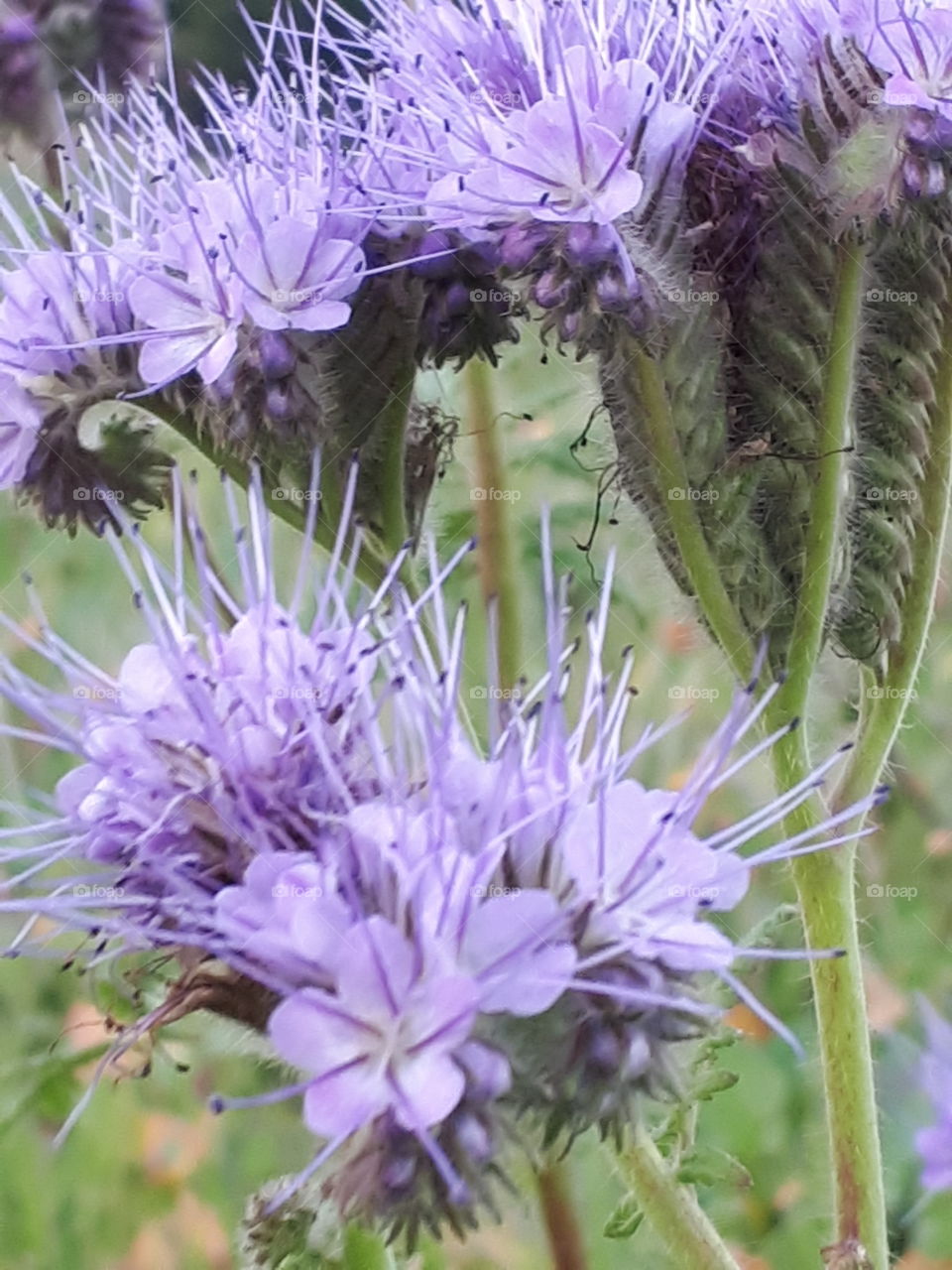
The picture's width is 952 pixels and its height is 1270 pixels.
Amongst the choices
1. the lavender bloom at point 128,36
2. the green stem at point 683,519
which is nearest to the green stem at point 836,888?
the green stem at point 683,519

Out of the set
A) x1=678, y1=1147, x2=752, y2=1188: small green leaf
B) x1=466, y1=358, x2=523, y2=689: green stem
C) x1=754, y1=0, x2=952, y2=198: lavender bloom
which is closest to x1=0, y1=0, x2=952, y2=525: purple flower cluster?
x1=754, y1=0, x2=952, y2=198: lavender bloom

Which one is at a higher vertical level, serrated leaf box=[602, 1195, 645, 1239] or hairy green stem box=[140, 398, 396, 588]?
hairy green stem box=[140, 398, 396, 588]

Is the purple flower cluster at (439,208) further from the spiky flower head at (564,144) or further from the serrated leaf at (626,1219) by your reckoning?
Result: the serrated leaf at (626,1219)

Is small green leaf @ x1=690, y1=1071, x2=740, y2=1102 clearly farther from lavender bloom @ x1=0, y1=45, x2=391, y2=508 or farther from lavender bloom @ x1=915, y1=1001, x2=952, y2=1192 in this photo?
lavender bloom @ x1=0, y1=45, x2=391, y2=508

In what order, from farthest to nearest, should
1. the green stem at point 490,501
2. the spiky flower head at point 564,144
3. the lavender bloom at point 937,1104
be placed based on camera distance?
the green stem at point 490,501
the lavender bloom at point 937,1104
the spiky flower head at point 564,144

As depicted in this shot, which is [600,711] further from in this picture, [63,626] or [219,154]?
[63,626]

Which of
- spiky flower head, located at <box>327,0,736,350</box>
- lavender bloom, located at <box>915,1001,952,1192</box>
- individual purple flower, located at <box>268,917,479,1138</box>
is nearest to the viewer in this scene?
individual purple flower, located at <box>268,917,479,1138</box>
